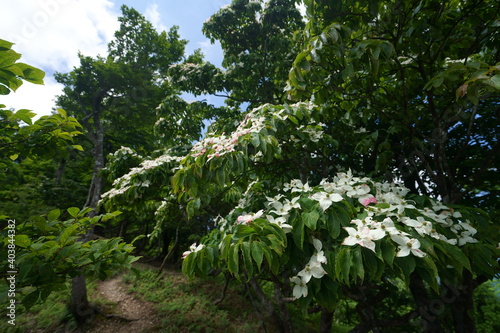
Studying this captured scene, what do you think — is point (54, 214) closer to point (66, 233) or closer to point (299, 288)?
point (66, 233)

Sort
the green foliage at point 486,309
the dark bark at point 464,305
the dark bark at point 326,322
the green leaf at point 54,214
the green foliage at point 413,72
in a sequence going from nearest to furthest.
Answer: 1. the green leaf at point 54,214
2. the green foliage at point 413,72
3. the dark bark at point 464,305
4. the dark bark at point 326,322
5. the green foliage at point 486,309

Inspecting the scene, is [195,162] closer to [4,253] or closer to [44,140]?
[44,140]

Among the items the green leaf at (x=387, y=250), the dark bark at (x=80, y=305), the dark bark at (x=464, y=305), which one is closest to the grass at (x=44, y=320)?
the dark bark at (x=80, y=305)

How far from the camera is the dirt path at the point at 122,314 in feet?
16.1

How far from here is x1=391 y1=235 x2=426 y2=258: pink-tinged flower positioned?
995 mm

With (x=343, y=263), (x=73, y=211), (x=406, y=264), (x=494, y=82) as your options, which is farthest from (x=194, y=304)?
(x=494, y=82)

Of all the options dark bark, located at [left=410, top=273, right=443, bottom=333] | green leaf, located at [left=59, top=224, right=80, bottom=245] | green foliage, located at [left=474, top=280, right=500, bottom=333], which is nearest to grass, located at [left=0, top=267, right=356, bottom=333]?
dark bark, located at [left=410, top=273, right=443, bottom=333]

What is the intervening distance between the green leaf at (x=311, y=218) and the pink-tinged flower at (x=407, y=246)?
1.13 ft

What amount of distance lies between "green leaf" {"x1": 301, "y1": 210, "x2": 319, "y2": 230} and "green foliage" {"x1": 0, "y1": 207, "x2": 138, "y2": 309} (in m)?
1.16

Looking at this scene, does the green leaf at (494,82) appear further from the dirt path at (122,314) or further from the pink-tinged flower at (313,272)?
the dirt path at (122,314)

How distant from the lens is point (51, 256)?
4.30 ft

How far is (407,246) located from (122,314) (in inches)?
252

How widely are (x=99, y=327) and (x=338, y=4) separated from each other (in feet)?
22.3

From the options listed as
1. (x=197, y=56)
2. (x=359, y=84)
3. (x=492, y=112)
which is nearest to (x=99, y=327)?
(x=359, y=84)
